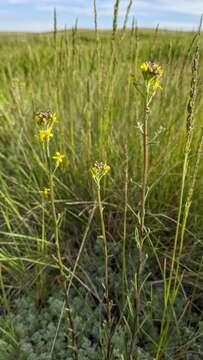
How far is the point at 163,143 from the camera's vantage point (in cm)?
215

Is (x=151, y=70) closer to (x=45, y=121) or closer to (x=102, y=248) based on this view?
(x=45, y=121)

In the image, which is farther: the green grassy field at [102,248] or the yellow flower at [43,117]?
the green grassy field at [102,248]

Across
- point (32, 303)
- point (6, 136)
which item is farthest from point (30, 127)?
point (32, 303)

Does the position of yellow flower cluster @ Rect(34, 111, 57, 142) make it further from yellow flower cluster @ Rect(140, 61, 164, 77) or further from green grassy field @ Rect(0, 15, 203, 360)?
green grassy field @ Rect(0, 15, 203, 360)

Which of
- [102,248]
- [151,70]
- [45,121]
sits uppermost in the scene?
[151,70]

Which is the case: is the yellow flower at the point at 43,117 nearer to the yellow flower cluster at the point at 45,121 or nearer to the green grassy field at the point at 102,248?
the yellow flower cluster at the point at 45,121

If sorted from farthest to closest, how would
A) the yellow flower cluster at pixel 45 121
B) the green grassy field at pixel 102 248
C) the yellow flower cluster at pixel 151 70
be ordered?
1. the green grassy field at pixel 102 248
2. the yellow flower cluster at pixel 45 121
3. the yellow flower cluster at pixel 151 70

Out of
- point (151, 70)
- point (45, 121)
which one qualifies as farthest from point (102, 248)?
point (151, 70)

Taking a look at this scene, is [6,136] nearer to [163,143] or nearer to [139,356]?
[163,143]

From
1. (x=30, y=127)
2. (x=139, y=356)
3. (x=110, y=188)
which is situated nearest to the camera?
(x=139, y=356)

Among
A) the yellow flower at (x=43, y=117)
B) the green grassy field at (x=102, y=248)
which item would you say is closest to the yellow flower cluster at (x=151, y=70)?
the yellow flower at (x=43, y=117)

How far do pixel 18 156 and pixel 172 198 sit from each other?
105cm

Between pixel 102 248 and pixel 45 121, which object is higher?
pixel 45 121

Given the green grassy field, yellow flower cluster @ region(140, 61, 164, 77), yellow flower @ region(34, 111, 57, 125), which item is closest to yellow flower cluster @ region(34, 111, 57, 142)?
yellow flower @ region(34, 111, 57, 125)
